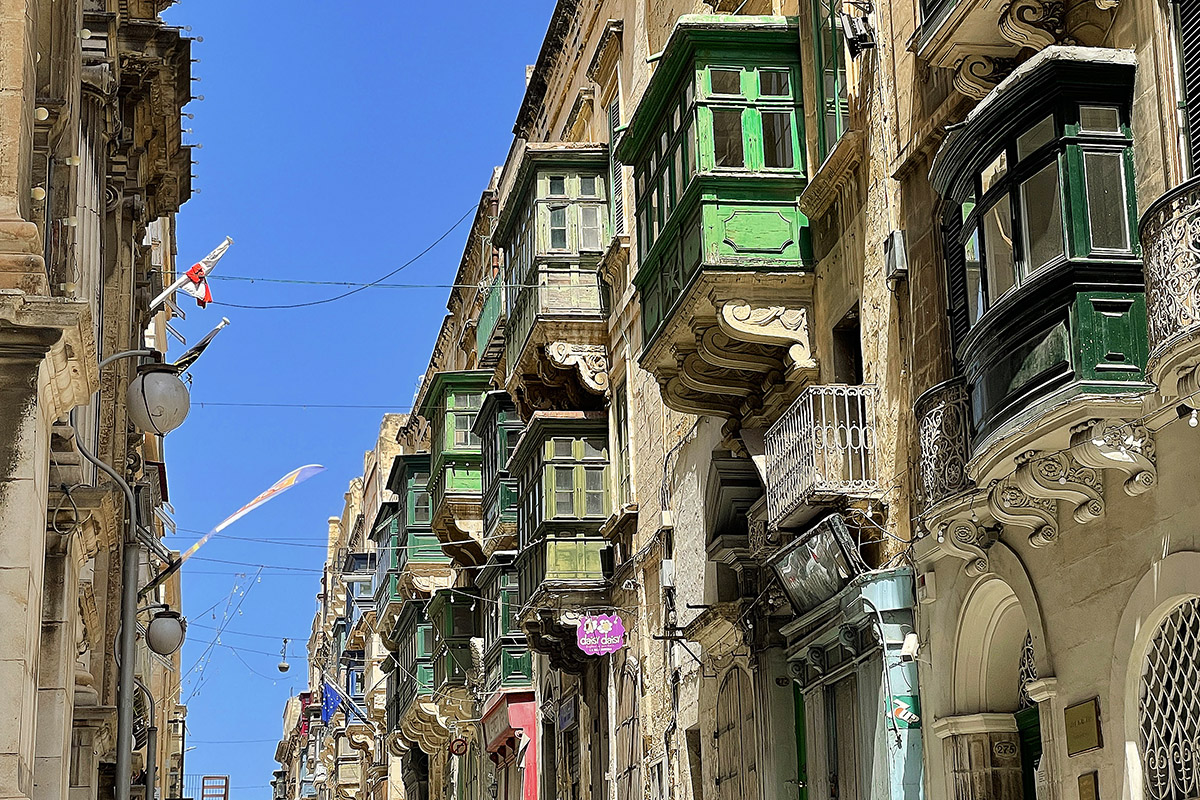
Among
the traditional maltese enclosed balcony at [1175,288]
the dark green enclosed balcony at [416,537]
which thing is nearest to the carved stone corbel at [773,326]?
the traditional maltese enclosed balcony at [1175,288]

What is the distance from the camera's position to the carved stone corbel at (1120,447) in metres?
10.9

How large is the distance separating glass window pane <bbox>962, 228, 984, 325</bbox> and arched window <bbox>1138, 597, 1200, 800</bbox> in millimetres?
2990

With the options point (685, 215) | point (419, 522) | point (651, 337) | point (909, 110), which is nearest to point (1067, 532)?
point (909, 110)

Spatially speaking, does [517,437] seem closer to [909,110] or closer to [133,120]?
[133,120]

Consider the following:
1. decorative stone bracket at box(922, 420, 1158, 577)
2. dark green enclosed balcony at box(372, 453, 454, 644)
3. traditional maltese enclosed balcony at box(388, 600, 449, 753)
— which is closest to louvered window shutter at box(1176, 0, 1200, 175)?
decorative stone bracket at box(922, 420, 1158, 577)

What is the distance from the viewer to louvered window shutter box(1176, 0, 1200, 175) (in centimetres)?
1087

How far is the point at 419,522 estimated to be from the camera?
151ft

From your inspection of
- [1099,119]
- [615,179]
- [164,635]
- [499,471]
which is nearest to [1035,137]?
[1099,119]

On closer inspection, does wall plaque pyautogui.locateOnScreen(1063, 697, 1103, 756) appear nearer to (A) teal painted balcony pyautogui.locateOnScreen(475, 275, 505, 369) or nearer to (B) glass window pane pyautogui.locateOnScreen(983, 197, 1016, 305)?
(B) glass window pane pyautogui.locateOnScreen(983, 197, 1016, 305)

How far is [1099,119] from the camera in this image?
37.9ft

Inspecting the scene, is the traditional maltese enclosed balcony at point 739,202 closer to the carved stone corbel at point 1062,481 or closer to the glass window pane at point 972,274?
the glass window pane at point 972,274

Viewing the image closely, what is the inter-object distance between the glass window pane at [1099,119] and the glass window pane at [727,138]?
6798 millimetres

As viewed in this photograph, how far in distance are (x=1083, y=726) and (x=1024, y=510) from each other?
5.01 feet

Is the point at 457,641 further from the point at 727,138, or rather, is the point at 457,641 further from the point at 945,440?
the point at 945,440
